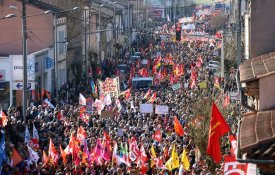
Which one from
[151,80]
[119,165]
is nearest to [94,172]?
[119,165]

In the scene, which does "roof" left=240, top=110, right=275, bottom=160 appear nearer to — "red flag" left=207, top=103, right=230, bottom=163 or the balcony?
the balcony

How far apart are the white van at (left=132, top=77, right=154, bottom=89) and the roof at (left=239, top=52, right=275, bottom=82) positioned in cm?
3490

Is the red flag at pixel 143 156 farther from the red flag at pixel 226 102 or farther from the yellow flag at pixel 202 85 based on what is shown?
the yellow flag at pixel 202 85

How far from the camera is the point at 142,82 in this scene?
162 ft

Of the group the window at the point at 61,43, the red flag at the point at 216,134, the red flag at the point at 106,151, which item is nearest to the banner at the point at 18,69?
the red flag at the point at 106,151

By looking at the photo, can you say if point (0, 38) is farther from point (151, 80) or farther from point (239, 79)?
point (239, 79)

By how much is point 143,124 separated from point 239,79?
1860 centimetres

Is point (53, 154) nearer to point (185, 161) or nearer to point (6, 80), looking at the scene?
point (185, 161)

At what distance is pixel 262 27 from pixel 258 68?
232 cm

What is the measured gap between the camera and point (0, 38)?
4897 centimetres

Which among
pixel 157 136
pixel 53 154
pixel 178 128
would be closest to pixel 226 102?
pixel 178 128

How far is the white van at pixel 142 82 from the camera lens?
48894 mm

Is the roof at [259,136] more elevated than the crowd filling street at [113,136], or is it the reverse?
the roof at [259,136]

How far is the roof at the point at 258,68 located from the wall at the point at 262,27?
17.1 inches
